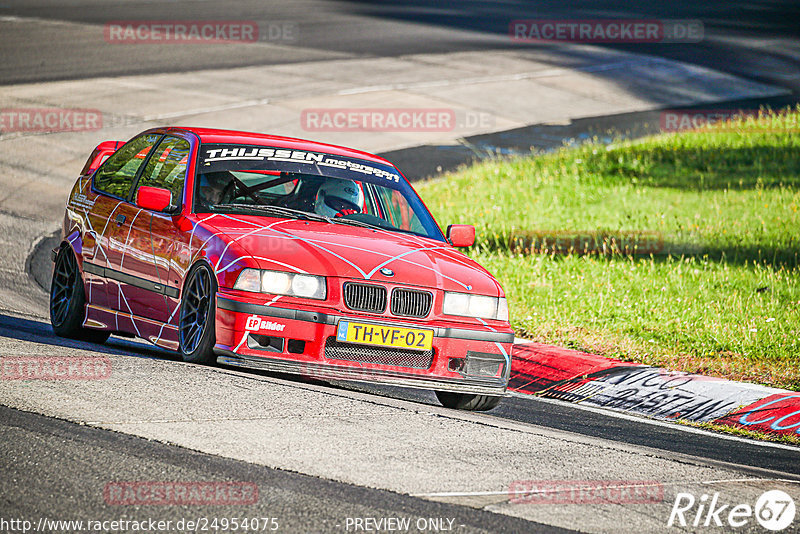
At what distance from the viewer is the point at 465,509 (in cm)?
482

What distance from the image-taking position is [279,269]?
6832 millimetres

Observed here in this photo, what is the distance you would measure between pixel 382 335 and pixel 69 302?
2.90 metres

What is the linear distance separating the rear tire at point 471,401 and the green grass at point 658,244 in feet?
7.25

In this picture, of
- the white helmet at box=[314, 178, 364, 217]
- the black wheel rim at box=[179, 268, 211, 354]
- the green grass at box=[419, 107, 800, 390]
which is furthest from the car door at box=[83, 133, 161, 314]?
the green grass at box=[419, 107, 800, 390]

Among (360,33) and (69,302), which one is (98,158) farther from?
(360,33)

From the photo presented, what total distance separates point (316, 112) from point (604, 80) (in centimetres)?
986

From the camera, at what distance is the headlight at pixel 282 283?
6797mm

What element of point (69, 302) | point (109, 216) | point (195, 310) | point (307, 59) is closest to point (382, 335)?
point (195, 310)

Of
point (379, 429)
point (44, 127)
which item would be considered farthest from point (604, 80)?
point (379, 429)

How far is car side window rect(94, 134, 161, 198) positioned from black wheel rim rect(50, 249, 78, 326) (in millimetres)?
587

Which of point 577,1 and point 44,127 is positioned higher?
point 577,1

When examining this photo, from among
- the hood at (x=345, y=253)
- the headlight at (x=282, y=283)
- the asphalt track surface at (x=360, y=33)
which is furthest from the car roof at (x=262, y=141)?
the asphalt track surface at (x=360, y=33)

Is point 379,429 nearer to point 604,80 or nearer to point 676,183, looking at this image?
point 676,183

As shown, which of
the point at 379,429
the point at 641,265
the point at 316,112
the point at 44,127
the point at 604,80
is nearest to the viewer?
the point at 379,429
